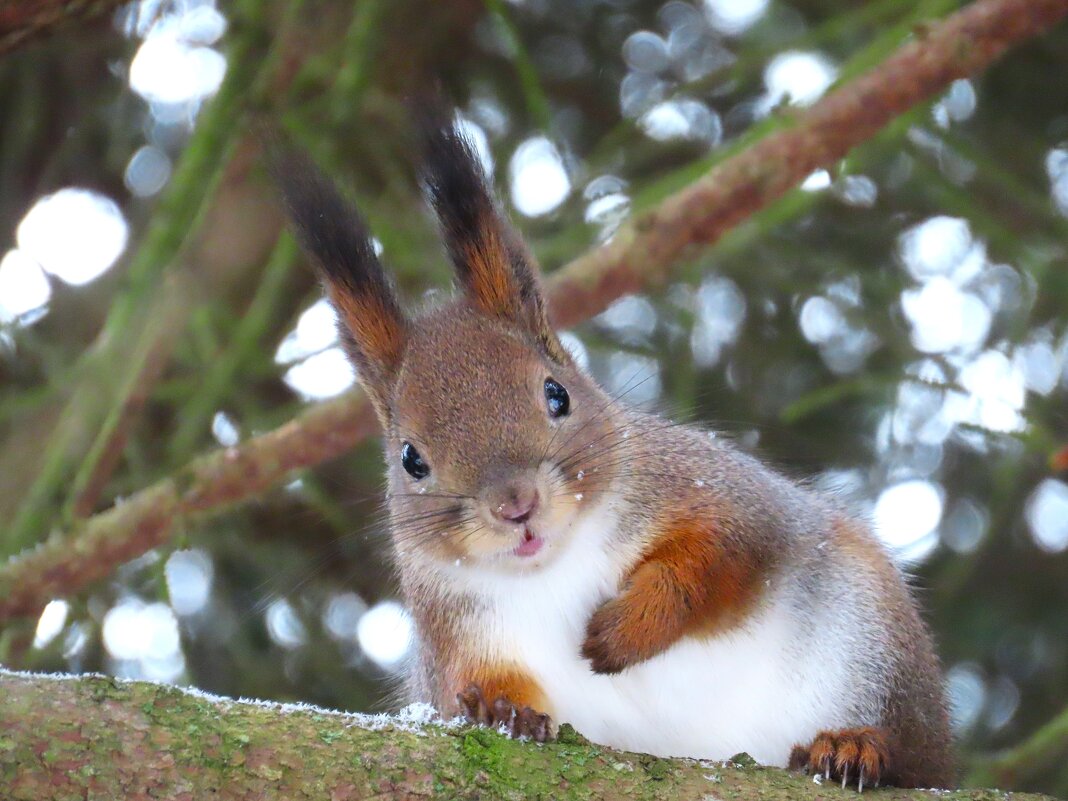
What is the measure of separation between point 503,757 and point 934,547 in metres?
2.04

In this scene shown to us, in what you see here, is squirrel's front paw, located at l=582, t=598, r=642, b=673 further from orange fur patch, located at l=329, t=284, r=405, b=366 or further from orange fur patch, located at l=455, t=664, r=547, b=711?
orange fur patch, located at l=329, t=284, r=405, b=366

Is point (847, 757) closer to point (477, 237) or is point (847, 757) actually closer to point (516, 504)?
→ point (516, 504)

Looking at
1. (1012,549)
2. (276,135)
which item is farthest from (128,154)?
(1012,549)

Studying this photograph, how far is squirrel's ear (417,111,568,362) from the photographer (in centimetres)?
210

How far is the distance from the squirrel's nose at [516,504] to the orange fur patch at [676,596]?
0.63ft

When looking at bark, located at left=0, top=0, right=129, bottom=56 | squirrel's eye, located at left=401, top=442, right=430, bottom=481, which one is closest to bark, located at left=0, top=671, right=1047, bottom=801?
squirrel's eye, located at left=401, top=442, right=430, bottom=481

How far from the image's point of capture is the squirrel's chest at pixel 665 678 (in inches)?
77.2

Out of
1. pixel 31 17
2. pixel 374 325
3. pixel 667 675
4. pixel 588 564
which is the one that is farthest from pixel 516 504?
pixel 31 17

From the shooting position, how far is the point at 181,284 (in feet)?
10.5

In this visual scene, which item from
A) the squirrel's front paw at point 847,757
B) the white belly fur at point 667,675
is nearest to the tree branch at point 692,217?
the white belly fur at point 667,675

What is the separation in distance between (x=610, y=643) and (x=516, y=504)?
24cm

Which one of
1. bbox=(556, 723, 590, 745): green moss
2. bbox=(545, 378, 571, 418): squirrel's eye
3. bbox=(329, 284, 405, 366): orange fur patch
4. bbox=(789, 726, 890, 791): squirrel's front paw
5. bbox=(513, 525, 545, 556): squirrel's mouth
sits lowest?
bbox=(789, 726, 890, 791): squirrel's front paw

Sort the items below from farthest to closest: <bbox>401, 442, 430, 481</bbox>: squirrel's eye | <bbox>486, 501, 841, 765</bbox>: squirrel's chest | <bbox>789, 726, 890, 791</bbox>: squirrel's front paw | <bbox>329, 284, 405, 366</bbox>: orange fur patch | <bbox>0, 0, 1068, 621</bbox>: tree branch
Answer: <bbox>0, 0, 1068, 621</bbox>: tree branch, <bbox>329, 284, 405, 366</bbox>: orange fur patch, <bbox>401, 442, 430, 481</bbox>: squirrel's eye, <bbox>486, 501, 841, 765</bbox>: squirrel's chest, <bbox>789, 726, 890, 791</bbox>: squirrel's front paw

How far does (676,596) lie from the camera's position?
6.34 ft
